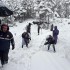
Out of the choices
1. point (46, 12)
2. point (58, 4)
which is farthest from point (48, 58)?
point (58, 4)

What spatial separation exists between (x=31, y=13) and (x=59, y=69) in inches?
1847

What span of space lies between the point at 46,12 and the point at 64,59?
118 feet

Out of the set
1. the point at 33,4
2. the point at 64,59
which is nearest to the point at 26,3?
the point at 33,4

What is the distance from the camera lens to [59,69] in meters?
10.9

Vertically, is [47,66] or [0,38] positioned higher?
[0,38]

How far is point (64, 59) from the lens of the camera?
13.6 meters

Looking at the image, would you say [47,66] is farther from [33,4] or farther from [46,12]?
[33,4]

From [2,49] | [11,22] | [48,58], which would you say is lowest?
[11,22]

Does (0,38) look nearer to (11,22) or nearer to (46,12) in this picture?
(46,12)

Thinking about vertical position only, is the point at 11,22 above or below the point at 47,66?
below

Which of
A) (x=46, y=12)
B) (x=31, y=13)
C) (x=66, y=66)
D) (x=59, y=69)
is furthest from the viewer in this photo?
(x=31, y=13)

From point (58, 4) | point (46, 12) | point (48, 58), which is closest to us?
point (48, 58)

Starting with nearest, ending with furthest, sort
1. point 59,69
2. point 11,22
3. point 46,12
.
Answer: point 59,69 < point 46,12 < point 11,22

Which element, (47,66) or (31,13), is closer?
(47,66)
